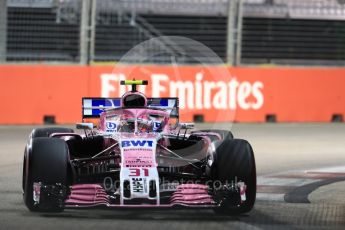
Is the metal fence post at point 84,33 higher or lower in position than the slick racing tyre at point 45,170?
higher

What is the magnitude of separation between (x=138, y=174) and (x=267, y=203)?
1710 mm

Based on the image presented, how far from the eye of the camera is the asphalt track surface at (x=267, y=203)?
7504 mm

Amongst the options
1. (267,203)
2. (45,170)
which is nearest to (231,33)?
(267,203)

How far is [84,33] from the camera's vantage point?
1941 cm

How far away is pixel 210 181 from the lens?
8.19 m

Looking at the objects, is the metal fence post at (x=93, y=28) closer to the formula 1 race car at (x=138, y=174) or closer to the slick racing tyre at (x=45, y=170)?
the formula 1 race car at (x=138, y=174)

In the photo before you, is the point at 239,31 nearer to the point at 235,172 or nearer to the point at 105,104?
the point at 105,104

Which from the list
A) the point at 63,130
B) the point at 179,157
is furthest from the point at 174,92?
the point at 179,157

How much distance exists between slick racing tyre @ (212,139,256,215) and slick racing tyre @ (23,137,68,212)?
1.47 m

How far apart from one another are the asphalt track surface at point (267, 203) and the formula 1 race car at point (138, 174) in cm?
17

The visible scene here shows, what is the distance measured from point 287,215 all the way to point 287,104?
1237 centimetres

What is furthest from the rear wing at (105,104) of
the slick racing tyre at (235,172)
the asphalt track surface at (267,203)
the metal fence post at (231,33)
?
the metal fence post at (231,33)

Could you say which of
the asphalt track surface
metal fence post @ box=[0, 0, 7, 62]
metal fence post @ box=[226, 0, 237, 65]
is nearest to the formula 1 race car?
the asphalt track surface

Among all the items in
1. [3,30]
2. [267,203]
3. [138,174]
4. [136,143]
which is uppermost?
[3,30]
